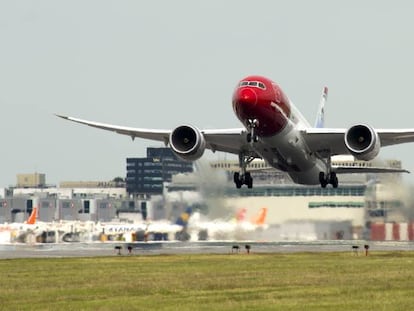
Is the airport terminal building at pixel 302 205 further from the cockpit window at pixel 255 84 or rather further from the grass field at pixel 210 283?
the cockpit window at pixel 255 84

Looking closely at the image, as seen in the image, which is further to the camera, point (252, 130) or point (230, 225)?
point (230, 225)

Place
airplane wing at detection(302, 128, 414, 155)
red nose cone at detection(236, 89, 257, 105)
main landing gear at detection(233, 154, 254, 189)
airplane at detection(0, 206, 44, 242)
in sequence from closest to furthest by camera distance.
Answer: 1. red nose cone at detection(236, 89, 257, 105)
2. airplane wing at detection(302, 128, 414, 155)
3. main landing gear at detection(233, 154, 254, 189)
4. airplane at detection(0, 206, 44, 242)

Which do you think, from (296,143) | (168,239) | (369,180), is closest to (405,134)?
(296,143)

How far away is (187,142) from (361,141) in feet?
27.6

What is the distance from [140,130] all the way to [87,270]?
10533mm

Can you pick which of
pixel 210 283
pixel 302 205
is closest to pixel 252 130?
pixel 210 283

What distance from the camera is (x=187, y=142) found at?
5112cm

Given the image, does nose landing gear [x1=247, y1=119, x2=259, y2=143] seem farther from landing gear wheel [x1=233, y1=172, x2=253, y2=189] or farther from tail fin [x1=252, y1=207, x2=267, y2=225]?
tail fin [x1=252, y1=207, x2=267, y2=225]

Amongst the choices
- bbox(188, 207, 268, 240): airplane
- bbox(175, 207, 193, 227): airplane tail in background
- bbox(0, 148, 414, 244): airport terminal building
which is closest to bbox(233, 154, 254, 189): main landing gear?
bbox(0, 148, 414, 244): airport terminal building

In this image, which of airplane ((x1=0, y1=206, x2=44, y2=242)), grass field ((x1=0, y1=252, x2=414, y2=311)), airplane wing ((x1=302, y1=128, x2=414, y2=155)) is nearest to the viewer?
grass field ((x1=0, y1=252, x2=414, y2=311))

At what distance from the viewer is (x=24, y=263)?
5438 cm

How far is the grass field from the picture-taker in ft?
107

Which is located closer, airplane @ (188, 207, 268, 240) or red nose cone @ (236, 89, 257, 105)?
red nose cone @ (236, 89, 257, 105)

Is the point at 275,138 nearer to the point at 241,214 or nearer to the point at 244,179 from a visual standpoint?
the point at 244,179
